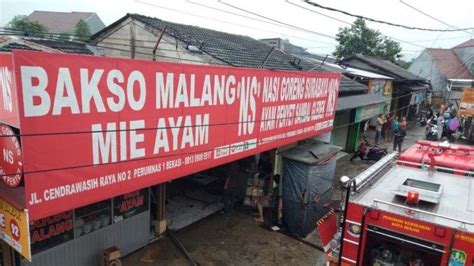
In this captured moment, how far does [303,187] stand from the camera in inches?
441

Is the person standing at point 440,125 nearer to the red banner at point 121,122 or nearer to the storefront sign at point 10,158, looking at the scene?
the red banner at point 121,122

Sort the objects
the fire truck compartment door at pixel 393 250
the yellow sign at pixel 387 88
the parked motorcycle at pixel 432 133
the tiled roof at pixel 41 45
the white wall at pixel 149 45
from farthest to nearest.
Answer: the yellow sign at pixel 387 88 < the parked motorcycle at pixel 432 133 < the white wall at pixel 149 45 < the tiled roof at pixel 41 45 < the fire truck compartment door at pixel 393 250

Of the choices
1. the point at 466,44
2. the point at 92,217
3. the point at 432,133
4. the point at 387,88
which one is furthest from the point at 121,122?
the point at 466,44

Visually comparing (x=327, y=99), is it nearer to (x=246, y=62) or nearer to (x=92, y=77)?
(x=246, y=62)

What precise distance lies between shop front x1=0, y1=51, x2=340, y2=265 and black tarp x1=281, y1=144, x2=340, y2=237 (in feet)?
4.88

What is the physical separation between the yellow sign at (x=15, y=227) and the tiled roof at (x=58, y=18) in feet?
210

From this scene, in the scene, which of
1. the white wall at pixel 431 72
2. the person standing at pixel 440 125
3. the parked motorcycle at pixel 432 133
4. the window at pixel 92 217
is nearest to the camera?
the window at pixel 92 217

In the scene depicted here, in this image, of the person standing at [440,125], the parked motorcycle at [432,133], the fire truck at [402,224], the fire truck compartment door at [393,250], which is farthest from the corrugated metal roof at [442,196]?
the person standing at [440,125]

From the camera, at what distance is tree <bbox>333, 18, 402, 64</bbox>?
154ft

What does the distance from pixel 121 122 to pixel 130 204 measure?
441 cm

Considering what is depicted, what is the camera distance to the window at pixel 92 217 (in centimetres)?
804

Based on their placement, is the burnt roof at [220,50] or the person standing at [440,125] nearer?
the burnt roof at [220,50]

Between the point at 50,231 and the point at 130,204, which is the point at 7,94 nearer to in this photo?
the point at 50,231

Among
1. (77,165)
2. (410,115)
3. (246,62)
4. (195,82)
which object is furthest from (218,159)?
(410,115)
